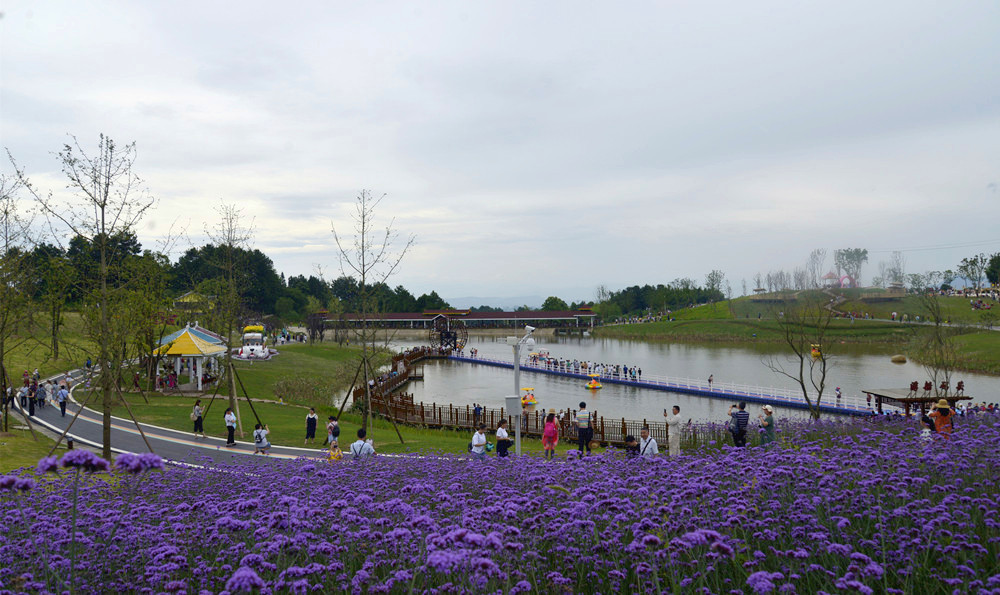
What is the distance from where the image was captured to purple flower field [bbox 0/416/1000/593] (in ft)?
16.5

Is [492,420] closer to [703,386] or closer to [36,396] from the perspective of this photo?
[703,386]

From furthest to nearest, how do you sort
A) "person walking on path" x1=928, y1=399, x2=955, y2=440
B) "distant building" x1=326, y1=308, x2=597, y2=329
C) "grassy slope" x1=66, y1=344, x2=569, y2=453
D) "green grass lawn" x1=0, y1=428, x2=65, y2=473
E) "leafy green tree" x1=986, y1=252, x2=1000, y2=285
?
"distant building" x1=326, y1=308, x2=597, y2=329 < "leafy green tree" x1=986, y1=252, x2=1000, y2=285 < "grassy slope" x1=66, y1=344, x2=569, y2=453 < "green grass lawn" x1=0, y1=428, x2=65, y2=473 < "person walking on path" x1=928, y1=399, x2=955, y2=440

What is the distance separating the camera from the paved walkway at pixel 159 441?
737 inches

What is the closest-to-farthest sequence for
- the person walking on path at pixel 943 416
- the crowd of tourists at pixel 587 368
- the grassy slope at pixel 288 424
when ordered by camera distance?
the person walking on path at pixel 943 416
the grassy slope at pixel 288 424
the crowd of tourists at pixel 587 368

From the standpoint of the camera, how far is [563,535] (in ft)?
20.1

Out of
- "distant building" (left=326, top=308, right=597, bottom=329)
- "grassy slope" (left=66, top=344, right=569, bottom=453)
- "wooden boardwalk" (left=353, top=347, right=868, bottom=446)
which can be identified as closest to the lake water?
"wooden boardwalk" (left=353, top=347, right=868, bottom=446)

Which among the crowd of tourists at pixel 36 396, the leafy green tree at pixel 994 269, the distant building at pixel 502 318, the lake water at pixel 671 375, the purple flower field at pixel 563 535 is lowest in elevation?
the lake water at pixel 671 375

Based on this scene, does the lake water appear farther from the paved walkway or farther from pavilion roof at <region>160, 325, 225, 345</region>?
the paved walkway

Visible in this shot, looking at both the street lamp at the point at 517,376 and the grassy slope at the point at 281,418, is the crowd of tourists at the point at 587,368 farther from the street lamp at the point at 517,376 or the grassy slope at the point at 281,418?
the street lamp at the point at 517,376

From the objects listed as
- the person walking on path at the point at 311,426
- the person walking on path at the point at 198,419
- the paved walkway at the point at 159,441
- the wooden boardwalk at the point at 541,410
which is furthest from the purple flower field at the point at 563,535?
the person walking on path at the point at 198,419

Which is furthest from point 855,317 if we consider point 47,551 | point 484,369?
point 47,551

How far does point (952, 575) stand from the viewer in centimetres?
530

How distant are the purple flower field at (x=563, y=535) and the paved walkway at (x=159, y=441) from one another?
998 centimetres

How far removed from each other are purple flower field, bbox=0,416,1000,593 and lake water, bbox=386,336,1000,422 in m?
24.9
